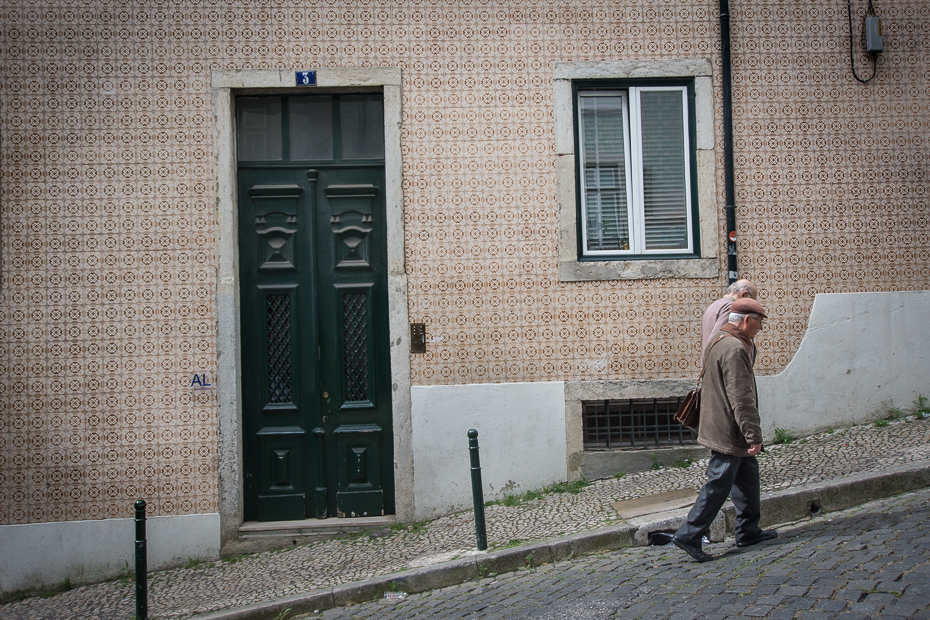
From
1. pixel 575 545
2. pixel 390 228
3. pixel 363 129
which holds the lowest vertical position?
pixel 575 545

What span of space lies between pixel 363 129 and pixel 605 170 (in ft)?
7.55

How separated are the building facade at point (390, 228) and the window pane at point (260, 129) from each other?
27 millimetres

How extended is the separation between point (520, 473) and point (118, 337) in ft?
12.2

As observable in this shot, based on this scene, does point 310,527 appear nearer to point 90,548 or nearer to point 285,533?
point 285,533

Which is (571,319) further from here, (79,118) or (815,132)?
(79,118)

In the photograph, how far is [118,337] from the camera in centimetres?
579

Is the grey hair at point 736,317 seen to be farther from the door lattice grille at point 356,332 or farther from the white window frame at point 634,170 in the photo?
the door lattice grille at point 356,332

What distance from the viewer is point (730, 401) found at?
13.6 ft

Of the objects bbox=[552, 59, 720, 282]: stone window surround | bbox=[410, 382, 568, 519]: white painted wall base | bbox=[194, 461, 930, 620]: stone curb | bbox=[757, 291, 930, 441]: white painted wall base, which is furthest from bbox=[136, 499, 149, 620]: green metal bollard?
bbox=[757, 291, 930, 441]: white painted wall base

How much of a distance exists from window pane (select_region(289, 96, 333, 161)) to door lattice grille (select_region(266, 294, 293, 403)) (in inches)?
53.1

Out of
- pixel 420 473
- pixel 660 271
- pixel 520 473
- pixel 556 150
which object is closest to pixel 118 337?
pixel 420 473

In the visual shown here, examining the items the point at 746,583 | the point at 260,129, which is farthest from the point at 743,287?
the point at 260,129

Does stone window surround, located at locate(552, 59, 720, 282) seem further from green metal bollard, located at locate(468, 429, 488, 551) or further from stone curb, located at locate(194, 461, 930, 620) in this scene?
stone curb, located at locate(194, 461, 930, 620)

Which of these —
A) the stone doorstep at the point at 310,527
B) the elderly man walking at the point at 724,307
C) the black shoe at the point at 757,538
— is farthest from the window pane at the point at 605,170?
the stone doorstep at the point at 310,527
